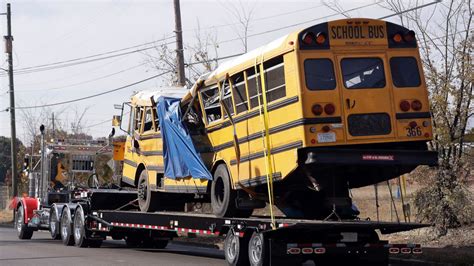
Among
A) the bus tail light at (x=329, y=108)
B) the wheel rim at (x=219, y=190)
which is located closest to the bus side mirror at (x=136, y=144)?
the wheel rim at (x=219, y=190)

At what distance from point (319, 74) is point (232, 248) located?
347cm

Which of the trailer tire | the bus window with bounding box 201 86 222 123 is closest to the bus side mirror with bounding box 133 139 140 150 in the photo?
the trailer tire

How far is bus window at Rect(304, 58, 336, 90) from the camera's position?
1168cm

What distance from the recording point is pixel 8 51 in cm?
3991

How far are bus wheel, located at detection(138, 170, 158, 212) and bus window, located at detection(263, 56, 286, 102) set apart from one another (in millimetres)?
5440

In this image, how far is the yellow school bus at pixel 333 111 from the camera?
38.1ft

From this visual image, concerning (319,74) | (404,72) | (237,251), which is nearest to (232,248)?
(237,251)

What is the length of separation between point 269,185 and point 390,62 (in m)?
2.73

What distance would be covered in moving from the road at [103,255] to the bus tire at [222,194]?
1.71m

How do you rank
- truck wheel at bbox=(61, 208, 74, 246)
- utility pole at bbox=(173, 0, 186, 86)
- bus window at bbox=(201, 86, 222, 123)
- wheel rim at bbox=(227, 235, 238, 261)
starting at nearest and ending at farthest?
wheel rim at bbox=(227, 235, 238, 261) → bus window at bbox=(201, 86, 222, 123) → truck wheel at bbox=(61, 208, 74, 246) → utility pole at bbox=(173, 0, 186, 86)

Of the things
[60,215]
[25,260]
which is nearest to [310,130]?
[25,260]

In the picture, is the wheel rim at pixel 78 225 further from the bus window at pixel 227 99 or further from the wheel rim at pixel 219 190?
the bus window at pixel 227 99

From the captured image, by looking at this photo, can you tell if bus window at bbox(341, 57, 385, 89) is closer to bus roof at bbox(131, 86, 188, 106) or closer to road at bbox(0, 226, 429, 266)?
road at bbox(0, 226, 429, 266)

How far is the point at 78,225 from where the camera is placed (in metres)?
19.9
